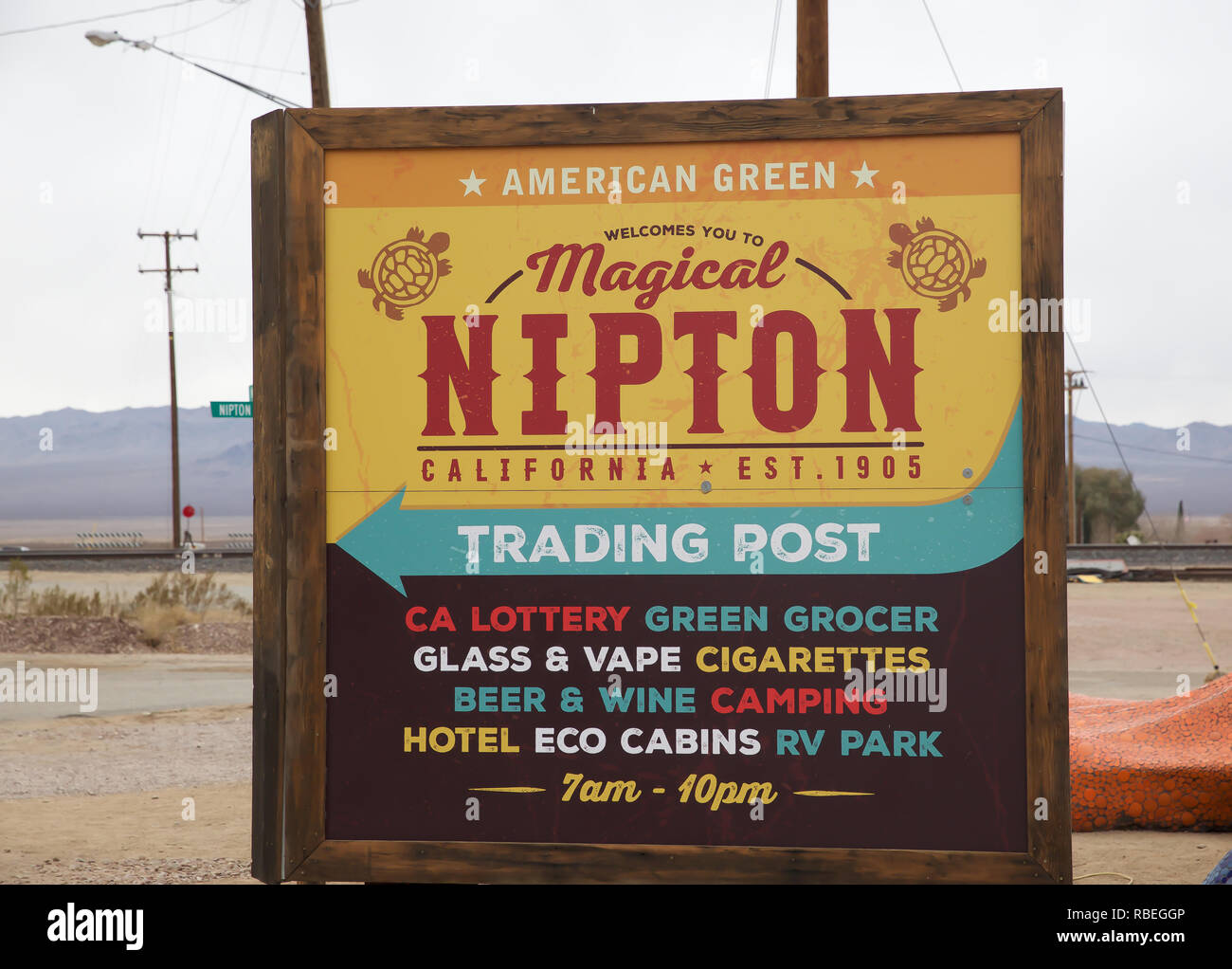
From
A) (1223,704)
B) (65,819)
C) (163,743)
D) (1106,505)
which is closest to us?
(1223,704)

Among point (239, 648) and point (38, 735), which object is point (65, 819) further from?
point (239, 648)

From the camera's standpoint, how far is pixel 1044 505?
130 inches

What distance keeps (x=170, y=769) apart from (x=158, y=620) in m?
8.50

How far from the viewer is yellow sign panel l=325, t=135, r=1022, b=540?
3367 mm

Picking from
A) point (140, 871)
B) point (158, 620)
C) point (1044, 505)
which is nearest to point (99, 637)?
point (158, 620)

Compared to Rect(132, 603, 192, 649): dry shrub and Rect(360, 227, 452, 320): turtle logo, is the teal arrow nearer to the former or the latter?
Rect(360, 227, 452, 320): turtle logo

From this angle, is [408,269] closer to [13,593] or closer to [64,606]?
[64,606]

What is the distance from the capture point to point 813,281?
3406mm

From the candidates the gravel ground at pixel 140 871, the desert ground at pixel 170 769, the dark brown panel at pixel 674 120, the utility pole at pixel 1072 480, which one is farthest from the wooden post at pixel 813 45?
the utility pole at pixel 1072 480

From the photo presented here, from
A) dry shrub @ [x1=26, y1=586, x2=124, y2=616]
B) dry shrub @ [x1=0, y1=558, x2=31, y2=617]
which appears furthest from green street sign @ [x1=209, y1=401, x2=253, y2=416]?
dry shrub @ [x1=0, y1=558, x2=31, y2=617]

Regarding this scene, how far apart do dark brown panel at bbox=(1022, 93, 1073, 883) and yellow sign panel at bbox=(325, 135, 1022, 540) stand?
0.21 feet

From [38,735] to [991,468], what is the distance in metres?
9.18

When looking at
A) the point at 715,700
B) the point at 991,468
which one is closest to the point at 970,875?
the point at 715,700

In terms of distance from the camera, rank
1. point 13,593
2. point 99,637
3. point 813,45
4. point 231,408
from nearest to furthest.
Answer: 1. point 813,45
2. point 231,408
3. point 99,637
4. point 13,593
